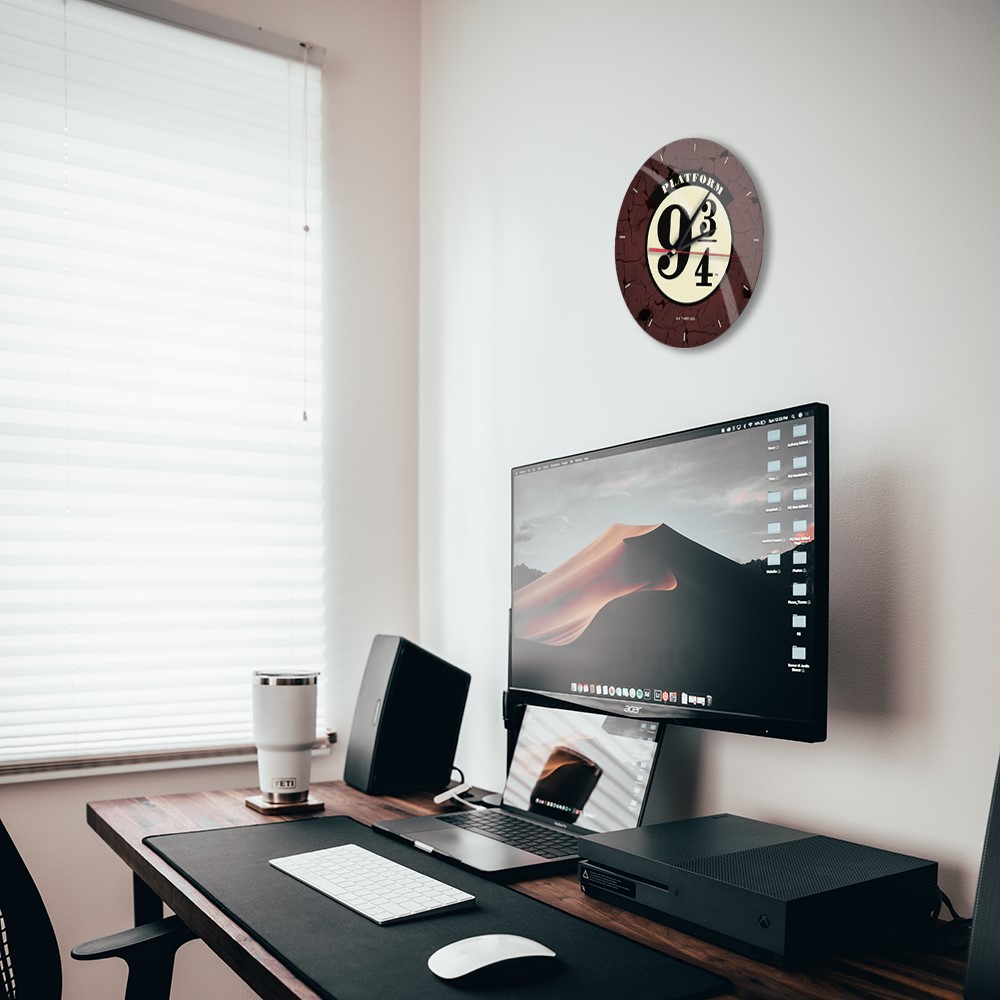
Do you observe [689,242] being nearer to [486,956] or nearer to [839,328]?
[839,328]

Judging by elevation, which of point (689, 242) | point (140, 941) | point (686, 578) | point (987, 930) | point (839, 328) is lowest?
point (140, 941)

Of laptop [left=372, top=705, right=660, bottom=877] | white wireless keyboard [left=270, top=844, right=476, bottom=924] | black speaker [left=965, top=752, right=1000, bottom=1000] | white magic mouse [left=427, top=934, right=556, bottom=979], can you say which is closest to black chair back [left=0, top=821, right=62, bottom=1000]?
white wireless keyboard [left=270, top=844, right=476, bottom=924]

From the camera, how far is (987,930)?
0.88m

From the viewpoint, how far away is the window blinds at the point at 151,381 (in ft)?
6.63

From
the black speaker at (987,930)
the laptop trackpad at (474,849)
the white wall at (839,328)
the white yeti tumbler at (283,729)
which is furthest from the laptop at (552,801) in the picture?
the black speaker at (987,930)

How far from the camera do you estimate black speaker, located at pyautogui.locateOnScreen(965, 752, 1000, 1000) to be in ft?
2.85

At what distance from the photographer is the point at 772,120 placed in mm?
1453

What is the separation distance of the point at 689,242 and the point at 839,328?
1.11 ft

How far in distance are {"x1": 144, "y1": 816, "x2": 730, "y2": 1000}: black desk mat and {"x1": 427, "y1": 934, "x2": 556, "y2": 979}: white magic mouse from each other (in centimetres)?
2

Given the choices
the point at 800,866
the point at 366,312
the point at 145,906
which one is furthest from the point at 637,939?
the point at 366,312

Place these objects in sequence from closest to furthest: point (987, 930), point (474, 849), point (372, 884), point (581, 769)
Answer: point (987, 930) → point (372, 884) → point (474, 849) → point (581, 769)

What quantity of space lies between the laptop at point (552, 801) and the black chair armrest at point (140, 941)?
34 cm

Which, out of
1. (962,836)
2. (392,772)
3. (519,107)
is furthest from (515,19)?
(962,836)

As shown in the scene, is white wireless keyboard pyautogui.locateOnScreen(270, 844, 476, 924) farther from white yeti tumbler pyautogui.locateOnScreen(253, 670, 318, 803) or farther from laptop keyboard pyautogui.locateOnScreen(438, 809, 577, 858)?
white yeti tumbler pyautogui.locateOnScreen(253, 670, 318, 803)
